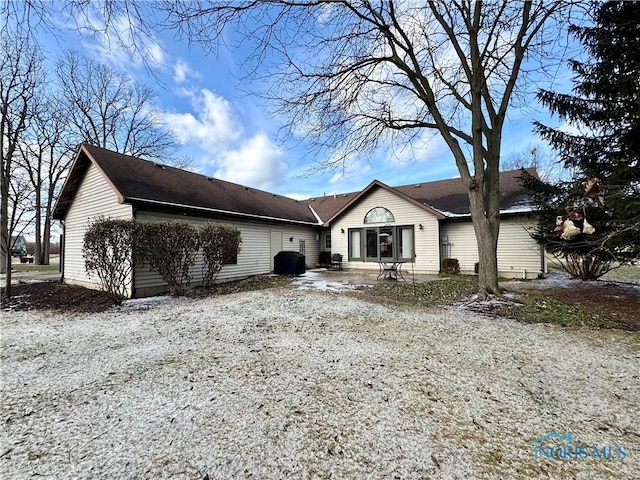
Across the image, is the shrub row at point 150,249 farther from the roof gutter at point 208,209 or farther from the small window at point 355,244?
the small window at point 355,244

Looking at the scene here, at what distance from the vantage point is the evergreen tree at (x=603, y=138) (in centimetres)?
630

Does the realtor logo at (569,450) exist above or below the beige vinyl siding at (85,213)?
below

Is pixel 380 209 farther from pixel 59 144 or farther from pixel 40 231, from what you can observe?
pixel 40 231

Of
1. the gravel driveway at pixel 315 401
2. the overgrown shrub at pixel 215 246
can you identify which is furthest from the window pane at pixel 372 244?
the gravel driveway at pixel 315 401

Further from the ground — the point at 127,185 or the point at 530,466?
the point at 127,185

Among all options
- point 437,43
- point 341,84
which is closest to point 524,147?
point 437,43

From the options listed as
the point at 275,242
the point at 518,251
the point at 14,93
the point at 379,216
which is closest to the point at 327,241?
the point at 379,216

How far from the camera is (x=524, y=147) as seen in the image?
28.0 m

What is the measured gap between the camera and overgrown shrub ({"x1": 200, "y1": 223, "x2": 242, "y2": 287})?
8781 millimetres

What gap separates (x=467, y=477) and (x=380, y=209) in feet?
43.9

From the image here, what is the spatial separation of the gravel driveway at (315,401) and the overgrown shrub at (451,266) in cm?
790

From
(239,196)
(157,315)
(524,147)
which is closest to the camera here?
(157,315)

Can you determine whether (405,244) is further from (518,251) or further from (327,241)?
(327,241)

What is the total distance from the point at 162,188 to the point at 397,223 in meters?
10.2
